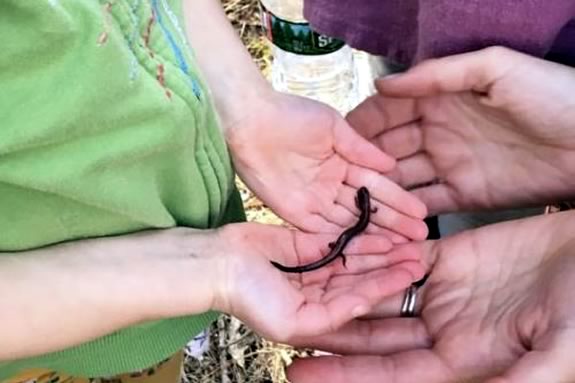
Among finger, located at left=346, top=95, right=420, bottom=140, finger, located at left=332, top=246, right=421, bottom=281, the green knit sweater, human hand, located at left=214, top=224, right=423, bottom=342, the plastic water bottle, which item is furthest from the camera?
the plastic water bottle

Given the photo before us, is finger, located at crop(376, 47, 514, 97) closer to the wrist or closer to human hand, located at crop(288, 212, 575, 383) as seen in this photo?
human hand, located at crop(288, 212, 575, 383)

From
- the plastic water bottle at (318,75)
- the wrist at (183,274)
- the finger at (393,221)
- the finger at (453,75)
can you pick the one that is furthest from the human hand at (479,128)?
the plastic water bottle at (318,75)

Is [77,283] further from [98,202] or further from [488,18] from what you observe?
[488,18]

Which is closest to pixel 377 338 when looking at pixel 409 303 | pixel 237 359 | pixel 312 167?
pixel 409 303

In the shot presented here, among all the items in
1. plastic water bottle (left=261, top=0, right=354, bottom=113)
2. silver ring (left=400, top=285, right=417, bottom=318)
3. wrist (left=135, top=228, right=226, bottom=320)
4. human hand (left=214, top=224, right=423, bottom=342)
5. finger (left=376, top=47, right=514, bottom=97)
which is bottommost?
plastic water bottle (left=261, top=0, right=354, bottom=113)

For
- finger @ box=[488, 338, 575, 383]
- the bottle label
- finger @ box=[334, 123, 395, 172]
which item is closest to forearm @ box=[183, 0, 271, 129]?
finger @ box=[334, 123, 395, 172]

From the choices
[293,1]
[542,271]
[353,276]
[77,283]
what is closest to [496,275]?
[542,271]
